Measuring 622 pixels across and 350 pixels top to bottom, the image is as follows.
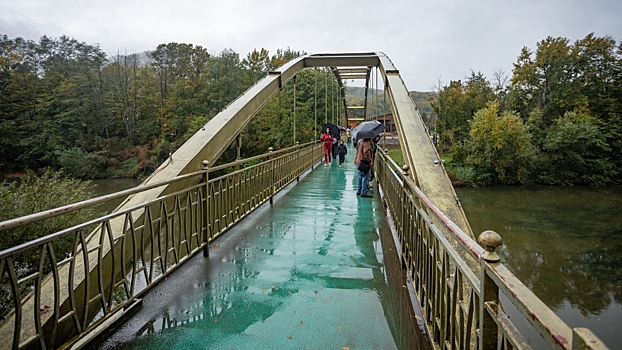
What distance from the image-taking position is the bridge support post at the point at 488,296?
1160 mm

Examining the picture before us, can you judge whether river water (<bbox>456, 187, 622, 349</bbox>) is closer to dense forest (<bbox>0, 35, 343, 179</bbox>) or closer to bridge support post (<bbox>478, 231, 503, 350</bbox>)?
bridge support post (<bbox>478, 231, 503, 350</bbox>)

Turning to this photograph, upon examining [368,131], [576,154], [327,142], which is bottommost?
[576,154]

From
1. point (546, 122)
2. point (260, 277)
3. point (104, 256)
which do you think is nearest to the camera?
point (104, 256)

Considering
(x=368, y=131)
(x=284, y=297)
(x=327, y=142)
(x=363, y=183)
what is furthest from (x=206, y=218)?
(x=327, y=142)

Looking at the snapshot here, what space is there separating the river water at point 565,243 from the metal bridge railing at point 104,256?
385 inches

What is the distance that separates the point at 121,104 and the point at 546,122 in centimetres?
3737

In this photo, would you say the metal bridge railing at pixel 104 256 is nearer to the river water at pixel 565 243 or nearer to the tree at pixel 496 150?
the river water at pixel 565 243

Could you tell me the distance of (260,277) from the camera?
10.1 feet

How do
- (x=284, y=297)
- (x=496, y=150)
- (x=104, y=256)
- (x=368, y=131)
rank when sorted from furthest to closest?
1. (x=496, y=150)
2. (x=368, y=131)
3. (x=284, y=297)
4. (x=104, y=256)

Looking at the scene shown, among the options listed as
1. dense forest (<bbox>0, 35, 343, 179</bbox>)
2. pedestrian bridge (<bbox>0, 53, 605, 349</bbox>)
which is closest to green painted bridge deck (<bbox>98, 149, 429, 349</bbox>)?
pedestrian bridge (<bbox>0, 53, 605, 349</bbox>)

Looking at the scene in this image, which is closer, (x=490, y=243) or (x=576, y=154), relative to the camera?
(x=490, y=243)

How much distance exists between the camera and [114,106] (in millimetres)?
35812

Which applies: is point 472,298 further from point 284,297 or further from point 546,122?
point 546,122

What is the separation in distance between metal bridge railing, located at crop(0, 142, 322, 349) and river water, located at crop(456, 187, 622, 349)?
9781 millimetres
